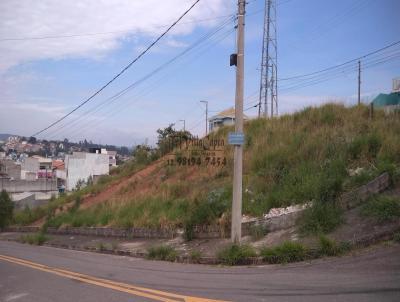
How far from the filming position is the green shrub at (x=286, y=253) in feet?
34.8

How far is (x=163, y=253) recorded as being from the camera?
14062 millimetres

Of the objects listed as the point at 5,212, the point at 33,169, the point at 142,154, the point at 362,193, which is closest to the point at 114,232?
the point at 362,193

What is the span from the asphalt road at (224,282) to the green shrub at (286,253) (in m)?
0.40

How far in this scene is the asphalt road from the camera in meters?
7.59

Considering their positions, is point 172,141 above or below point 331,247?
above

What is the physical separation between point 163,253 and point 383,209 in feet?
20.6

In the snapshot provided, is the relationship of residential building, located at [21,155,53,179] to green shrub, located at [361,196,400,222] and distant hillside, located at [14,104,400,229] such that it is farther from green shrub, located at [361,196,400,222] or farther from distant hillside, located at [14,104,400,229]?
green shrub, located at [361,196,400,222]

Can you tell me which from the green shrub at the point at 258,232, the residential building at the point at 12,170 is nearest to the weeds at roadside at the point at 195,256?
the green shrub at the point at 258,232

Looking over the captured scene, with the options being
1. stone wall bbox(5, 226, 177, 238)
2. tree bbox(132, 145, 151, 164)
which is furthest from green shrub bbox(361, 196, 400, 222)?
tree bbox(132, 145, 151, 164)

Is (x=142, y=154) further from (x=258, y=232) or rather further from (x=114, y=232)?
(x=258, y=232)

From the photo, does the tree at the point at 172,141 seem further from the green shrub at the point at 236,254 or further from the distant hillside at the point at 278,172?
the green shrub at the point at 236,254

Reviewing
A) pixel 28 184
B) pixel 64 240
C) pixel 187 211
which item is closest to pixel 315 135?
pixel 187 211

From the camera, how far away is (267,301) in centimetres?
726

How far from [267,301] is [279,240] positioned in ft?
16.3
